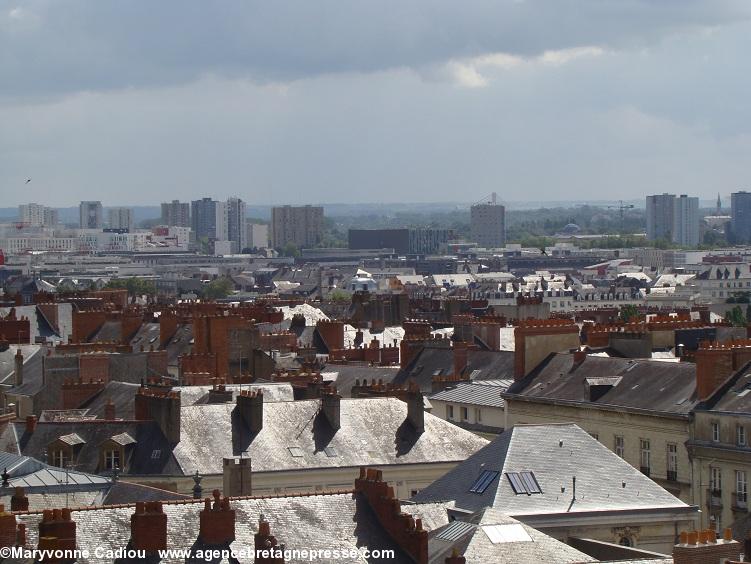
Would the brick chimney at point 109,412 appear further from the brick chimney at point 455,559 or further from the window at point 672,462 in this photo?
the brick chimney at point 455,559

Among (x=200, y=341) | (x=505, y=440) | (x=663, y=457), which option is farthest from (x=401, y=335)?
(x=505, y=440)

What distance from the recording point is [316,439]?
6488 cm

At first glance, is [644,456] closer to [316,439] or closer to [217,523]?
[316,439]

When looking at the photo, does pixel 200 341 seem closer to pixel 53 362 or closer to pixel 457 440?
pixel 53 362

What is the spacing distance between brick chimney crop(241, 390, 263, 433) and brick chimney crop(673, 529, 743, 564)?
28.3 metres

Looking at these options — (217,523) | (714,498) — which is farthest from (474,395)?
(217,523)

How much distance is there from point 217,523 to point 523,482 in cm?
1452

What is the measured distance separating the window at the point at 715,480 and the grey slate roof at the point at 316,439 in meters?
6.95

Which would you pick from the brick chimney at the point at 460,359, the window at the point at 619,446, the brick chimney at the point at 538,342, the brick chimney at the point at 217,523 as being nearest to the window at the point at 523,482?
the brick chimney at the point at 217,523

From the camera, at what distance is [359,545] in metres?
39.9

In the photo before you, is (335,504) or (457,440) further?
(457,440)

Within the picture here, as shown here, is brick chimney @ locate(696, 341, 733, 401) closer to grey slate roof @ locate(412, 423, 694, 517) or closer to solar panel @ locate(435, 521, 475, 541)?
grey slate roof @ locate(412, 423, 694, 517)

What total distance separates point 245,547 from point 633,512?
15677mm

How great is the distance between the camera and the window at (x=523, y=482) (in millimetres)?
51281
